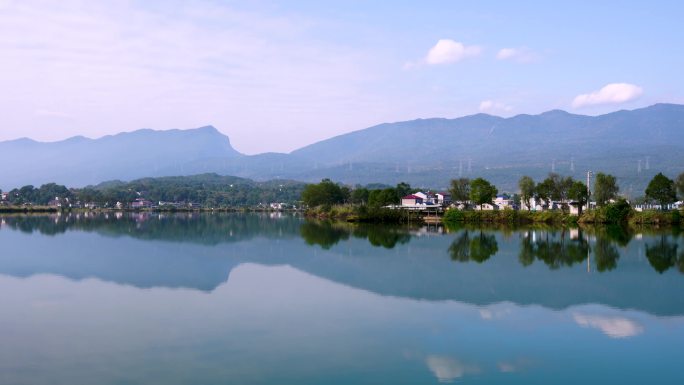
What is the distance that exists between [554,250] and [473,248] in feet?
11.1

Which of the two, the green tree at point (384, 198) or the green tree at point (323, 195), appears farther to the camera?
the green tree at point (323, 195)

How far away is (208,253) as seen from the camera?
26.7m

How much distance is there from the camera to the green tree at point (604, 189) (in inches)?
2092

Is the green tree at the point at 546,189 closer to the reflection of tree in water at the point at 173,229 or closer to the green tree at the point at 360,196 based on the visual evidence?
the reflection of tree in water at the point at 173,229

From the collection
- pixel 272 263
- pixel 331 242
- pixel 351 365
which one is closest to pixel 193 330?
pixel 351 365

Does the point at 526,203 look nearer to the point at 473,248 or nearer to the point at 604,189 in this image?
A: the point at 604,189

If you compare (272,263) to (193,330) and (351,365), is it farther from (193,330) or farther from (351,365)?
(351,365)

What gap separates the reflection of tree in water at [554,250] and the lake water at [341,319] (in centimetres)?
29

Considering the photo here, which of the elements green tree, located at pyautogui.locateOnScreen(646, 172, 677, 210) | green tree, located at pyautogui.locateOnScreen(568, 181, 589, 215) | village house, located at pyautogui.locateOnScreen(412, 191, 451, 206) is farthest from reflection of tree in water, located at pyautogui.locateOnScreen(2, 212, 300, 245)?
green tree, located at pyautogui.locateOnScreen(646, 172, 677, 210)

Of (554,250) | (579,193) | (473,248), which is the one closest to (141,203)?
(579,193)

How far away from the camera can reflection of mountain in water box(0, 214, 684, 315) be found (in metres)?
16.2

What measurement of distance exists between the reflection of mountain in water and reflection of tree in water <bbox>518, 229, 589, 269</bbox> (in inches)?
1.9

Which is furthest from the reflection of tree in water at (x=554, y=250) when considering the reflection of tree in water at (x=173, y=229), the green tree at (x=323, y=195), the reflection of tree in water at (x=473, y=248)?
the green tree at (x=323, y=195)

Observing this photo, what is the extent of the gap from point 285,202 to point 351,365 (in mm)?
132289
